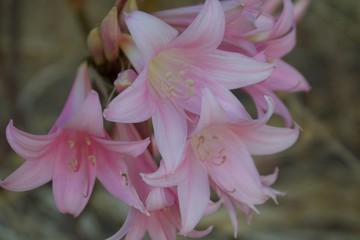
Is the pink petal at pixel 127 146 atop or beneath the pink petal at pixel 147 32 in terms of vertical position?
beneath

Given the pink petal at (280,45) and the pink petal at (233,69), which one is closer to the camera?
the pink petal at (233,69)

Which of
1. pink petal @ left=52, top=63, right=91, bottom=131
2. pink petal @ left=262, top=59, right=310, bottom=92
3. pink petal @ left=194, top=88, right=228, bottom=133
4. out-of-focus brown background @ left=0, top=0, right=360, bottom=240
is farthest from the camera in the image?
out-of-focus brown background @ left=0, top=0, right=360, bottom=240

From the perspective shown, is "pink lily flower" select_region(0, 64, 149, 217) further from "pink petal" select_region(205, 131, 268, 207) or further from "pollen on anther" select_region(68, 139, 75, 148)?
"pink petal" select_region(205, 131, 268, 207)

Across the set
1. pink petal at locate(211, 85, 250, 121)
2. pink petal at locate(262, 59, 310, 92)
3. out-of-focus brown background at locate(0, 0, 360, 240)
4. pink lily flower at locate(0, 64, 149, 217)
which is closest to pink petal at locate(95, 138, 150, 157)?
pink lily flower at locate(0, 64, 149, 217)

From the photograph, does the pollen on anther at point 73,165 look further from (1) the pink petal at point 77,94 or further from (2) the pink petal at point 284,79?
(2) the pink petal at point 284,79

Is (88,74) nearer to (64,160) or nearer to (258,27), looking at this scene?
(64,160)

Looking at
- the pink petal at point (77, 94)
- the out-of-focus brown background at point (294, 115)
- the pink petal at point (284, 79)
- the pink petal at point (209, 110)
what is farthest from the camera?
the out-of-focus brown background at point (294, 115)

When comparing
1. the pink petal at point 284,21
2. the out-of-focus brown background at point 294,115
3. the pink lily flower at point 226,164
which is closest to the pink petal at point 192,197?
the pink lily flower at point 226,164

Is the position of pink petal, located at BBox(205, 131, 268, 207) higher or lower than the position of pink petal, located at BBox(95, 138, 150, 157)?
lower
